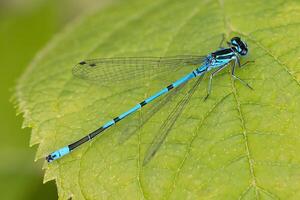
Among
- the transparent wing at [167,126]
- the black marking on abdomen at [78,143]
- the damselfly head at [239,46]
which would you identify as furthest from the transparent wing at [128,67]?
the black marking on abdomen at [78,143]

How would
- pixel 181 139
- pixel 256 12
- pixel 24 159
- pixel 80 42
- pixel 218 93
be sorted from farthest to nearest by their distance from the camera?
pixel 24 159
pixel 80 42
pixel 256 12
pixel 218 93
pixel 181 139

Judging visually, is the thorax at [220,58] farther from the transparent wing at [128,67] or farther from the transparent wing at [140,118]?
the transparent wing at [140,118]

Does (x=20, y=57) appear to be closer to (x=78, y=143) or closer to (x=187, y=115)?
(x=78, y=143)

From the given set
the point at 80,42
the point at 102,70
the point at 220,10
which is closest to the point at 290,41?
the point at 220,10

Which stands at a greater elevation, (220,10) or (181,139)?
(220,10)

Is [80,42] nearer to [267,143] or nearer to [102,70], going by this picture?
[102,70]
